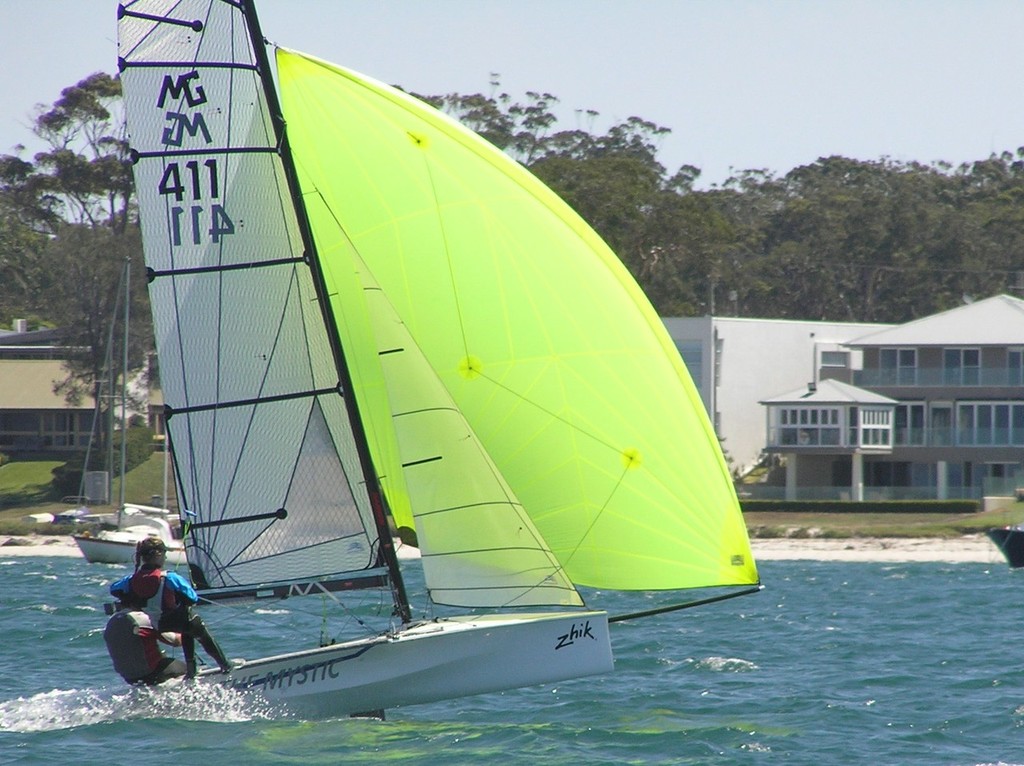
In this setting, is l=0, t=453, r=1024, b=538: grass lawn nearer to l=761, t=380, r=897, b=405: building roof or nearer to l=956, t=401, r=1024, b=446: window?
l=956, t=401, r=1024, b=446: window

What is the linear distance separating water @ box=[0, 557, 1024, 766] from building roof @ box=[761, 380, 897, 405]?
2576 centimetres

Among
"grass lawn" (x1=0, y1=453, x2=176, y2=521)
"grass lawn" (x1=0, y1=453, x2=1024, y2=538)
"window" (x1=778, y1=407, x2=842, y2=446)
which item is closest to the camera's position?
"grass lawn" (x1=0, y1=453, x2=1024, y2=538)

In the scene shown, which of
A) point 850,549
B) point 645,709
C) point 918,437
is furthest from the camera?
point 918,437

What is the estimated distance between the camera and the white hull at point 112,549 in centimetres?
3225

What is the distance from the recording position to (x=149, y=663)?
10.4m

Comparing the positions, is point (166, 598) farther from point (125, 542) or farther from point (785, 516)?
point (785, 516)

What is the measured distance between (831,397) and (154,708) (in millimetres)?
36247

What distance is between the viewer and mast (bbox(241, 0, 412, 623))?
10.5 m

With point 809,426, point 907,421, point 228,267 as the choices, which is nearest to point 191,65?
point 228,267

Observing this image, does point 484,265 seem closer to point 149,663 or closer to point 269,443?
point 269,443

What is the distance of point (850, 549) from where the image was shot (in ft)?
118

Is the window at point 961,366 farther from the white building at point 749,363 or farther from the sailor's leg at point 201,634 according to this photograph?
the sailor's leg at point 201,634

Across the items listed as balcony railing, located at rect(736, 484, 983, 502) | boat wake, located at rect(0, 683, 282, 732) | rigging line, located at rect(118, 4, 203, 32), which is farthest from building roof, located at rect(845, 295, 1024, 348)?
boat wake, located at rect(0, 683, 282, 732)

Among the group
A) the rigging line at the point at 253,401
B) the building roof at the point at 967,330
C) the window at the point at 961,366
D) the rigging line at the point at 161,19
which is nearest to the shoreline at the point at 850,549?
the window at the point at 961,366
